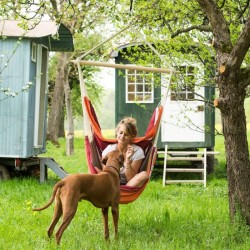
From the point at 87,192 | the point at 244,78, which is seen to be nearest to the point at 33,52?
the point at 244,78

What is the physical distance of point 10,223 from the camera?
6348mm

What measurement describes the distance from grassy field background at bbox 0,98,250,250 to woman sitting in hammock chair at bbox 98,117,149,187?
53 cm

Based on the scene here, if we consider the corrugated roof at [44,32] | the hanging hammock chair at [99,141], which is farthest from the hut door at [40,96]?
the hanging hammock chair at [99,141]

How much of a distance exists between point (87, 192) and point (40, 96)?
6139 mm

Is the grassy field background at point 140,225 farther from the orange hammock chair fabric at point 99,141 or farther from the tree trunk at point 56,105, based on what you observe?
the tree trunk at point 56,105

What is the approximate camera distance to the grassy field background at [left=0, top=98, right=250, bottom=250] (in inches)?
206

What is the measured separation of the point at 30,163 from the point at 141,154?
4673mm

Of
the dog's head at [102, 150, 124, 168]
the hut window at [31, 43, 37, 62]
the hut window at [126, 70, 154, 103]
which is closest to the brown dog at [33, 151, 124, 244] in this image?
the dog's head at [102, 150, 124, 168]

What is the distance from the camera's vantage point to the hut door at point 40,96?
35.0 feet

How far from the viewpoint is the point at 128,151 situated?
245 inches

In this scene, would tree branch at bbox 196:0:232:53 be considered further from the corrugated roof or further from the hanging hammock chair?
the corrugated roof

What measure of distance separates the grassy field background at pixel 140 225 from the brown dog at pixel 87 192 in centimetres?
25

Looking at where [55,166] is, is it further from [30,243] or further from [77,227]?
[30,243]

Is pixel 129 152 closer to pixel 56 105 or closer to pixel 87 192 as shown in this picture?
pixel 87 192
